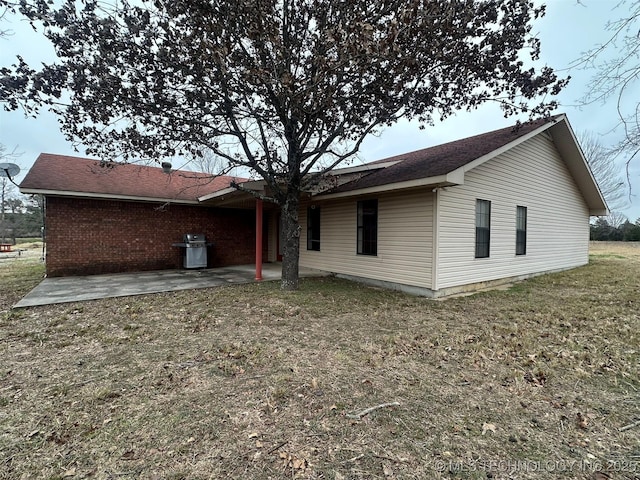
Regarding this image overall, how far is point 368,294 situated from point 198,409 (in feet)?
16.8

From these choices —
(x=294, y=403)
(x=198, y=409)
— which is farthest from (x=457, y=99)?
(x=198, y=409)

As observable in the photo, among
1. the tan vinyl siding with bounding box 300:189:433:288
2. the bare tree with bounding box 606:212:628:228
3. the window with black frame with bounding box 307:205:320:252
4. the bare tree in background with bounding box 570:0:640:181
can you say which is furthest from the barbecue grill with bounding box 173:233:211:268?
the bare tree with bounding box 606:212:628:228

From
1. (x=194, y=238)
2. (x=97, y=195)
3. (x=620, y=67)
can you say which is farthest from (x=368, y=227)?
(x=97, y=195)

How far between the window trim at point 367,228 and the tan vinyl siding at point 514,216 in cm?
195

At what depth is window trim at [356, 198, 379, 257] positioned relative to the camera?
8453 mm

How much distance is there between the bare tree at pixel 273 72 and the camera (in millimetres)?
5168

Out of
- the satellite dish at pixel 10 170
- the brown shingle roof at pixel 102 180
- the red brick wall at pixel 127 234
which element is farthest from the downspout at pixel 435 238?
the satellite dish at pixel 10 170

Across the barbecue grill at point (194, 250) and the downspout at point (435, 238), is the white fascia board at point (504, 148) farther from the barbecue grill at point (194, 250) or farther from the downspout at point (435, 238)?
the barbecue grill at point (194, 250)

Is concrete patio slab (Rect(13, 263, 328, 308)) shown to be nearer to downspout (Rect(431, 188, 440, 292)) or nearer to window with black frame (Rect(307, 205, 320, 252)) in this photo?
window with black frame (Rect(307, 205, 320, 252))

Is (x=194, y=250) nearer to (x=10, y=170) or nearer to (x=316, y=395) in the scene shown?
(x=10, y=170)

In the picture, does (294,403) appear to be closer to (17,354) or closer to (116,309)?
(17,354)

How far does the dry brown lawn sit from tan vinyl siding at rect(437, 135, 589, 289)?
2.29m

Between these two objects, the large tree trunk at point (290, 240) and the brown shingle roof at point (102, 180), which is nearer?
the large tree trunk at point (290, 240)

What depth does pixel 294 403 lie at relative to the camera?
8.83 ft
